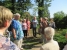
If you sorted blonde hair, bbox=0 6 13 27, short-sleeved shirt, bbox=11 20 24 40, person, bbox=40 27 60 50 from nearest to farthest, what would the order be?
blonde hair, bbox=0 6 13 27
person, bbox=40 27 60 50
short-sleeved shirt, bbox=11 20 24 40

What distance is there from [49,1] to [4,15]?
33558 mm

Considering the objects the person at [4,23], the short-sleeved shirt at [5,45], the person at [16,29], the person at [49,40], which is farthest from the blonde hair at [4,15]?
Result: the person at [16,29]

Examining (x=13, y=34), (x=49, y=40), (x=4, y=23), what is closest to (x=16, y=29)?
(x=13, y=34)

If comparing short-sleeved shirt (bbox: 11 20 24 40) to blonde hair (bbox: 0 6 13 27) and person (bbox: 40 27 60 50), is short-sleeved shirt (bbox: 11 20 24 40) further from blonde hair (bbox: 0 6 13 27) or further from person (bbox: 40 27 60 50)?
blonde hair (bbox: 0 6 13 27)

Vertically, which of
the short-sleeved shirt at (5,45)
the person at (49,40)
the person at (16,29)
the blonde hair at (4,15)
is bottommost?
the person at (16,29)

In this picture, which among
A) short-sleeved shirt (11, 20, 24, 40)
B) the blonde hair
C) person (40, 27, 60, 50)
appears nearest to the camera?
the blonde hair

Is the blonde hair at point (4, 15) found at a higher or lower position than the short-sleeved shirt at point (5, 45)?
higher

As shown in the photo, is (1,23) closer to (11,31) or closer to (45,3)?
(11,31)

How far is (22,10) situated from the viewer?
102 ft

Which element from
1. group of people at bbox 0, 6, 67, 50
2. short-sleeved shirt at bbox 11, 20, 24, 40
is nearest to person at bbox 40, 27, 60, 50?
group of people at bbox 0, 6, 67, 50

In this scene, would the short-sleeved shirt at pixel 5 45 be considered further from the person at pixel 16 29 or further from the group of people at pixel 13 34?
the person at pixel 16 29

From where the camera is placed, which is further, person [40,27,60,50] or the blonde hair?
person [40,27,60,50]

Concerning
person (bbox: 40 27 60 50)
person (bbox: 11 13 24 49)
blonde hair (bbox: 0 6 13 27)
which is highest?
blonde hair (bbox: 0 6 13 27)

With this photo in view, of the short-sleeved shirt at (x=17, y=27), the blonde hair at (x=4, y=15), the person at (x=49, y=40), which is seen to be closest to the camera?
the blonde hair at (x=4, y=15)
